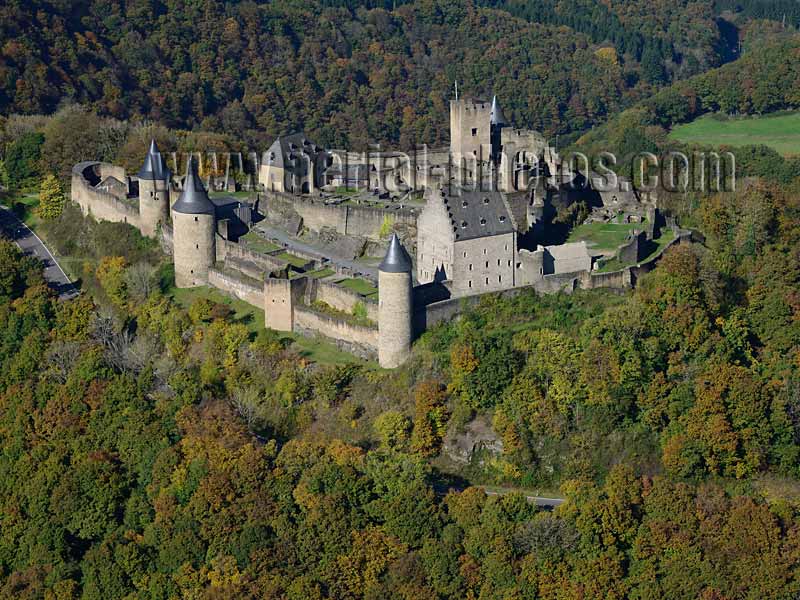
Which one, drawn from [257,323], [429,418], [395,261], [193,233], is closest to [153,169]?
[193,233]

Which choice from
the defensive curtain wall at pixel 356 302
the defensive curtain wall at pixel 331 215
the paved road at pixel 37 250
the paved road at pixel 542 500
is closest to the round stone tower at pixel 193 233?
the defensive curtain wall at pixel 331 215

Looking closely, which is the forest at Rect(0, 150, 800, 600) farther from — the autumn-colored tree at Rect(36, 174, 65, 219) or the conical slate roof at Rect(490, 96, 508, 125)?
the autumn-colored tree at Rect(36, 174, 65, 219)

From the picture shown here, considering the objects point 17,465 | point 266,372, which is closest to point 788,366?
point 266,372

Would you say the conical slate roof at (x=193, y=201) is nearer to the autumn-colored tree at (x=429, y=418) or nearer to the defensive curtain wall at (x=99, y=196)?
the defensive curtain wall at (x=99, y=196)

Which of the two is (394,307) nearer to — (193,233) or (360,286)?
(360,286)

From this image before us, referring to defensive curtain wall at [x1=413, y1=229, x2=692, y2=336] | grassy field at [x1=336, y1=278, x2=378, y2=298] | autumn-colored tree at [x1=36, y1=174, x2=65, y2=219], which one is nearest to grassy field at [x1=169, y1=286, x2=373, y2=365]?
grassy field at [x1=336, y1=278, x2=378, y2=298]

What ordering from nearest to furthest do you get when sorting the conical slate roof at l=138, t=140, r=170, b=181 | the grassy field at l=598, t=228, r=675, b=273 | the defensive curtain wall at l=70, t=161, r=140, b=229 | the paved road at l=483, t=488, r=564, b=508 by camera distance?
the paved road at l=483, t=488, r=564, b=508 → the grassy field at l=598, t=228, r=675, b=273 → the conical slate roof at l=138, t=140, r=170, b=181 → the defensive curtain wall at l=70, t=161, r=140, b=229
